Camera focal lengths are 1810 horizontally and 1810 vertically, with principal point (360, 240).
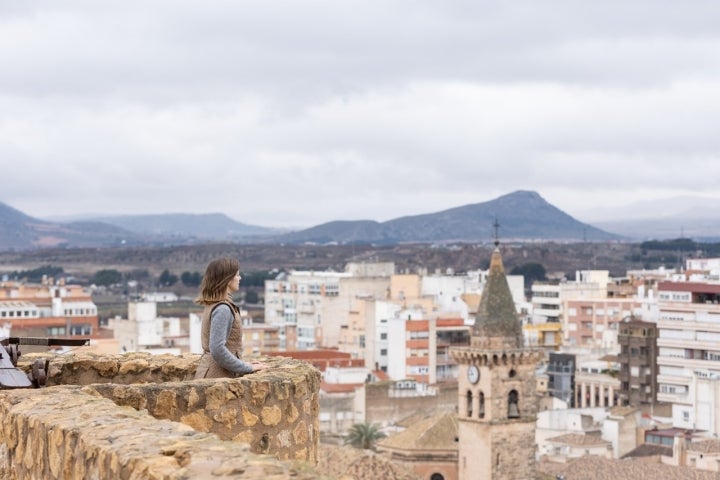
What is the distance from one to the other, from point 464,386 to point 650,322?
90.3 feet

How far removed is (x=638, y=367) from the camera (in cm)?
9338

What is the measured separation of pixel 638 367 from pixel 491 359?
23.5m

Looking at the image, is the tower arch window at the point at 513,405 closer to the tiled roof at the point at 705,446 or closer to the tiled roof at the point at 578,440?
the tiled roof at the point at 578,440

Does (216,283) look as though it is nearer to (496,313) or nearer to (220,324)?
(220,324)

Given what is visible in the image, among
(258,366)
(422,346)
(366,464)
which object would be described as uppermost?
(258,366)

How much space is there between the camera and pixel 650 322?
97062 mm

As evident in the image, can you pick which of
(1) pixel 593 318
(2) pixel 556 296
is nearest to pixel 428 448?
(1) pixel 593 318

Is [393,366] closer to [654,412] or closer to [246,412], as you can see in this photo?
[654,412]

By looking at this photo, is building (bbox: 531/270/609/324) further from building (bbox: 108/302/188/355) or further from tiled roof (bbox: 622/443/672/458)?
tiled roof (bbox: 622/443/672/458)

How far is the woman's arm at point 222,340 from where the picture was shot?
870 cm

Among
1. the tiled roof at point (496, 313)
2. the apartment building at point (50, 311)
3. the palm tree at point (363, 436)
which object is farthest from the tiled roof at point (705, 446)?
the apartment building at point (50, 311)

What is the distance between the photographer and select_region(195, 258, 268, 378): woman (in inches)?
344

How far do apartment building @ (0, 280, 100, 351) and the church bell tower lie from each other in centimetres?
2488

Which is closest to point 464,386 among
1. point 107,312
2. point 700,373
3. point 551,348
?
point 700,373
